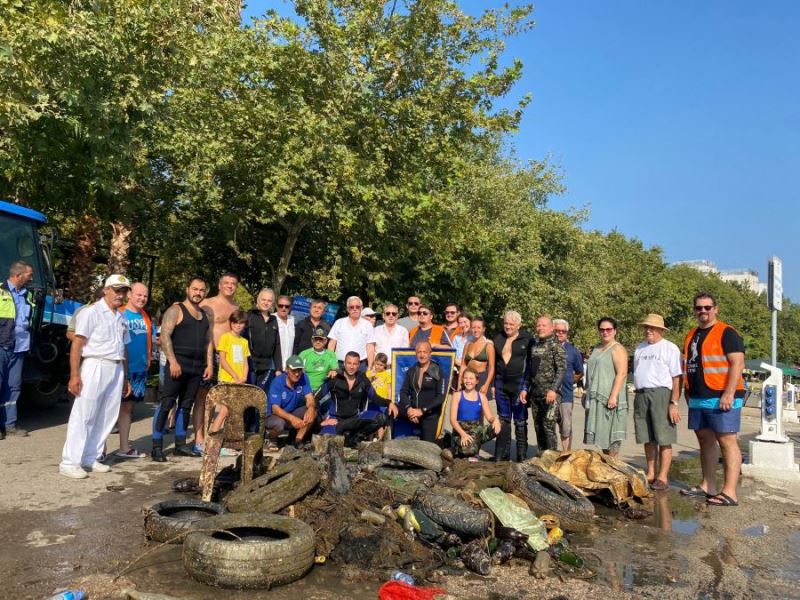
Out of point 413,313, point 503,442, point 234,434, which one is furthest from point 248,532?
point 413,313

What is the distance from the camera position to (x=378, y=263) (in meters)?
16.9

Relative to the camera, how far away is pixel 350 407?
864 cm

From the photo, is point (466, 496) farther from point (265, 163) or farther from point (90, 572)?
point (265, 163)

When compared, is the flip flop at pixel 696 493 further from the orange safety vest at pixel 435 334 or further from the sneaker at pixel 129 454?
the sneaker at pixel 129 454

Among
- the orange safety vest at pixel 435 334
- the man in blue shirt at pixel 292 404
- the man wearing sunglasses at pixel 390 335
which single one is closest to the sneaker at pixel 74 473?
the man in blue shirt at pixel 292 404

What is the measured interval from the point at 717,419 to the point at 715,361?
624mm

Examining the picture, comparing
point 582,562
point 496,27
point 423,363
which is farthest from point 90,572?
point 496,27

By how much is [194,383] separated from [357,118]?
8884mm

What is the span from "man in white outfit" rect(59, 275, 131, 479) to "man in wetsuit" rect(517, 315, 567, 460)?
471 cm

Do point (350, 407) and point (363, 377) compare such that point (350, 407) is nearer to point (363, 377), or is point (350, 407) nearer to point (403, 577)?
point (363, 377)

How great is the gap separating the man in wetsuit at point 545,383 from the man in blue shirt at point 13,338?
6493 millimetres

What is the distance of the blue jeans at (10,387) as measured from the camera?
8648mm

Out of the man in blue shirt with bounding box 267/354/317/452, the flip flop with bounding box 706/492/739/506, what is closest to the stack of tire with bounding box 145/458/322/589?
the man in blue shirt with bounding box 267/354/317/452

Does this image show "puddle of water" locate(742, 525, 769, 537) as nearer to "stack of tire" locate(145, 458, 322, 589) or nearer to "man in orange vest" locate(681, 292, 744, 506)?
"man in orange vest" locate(681, 292, 744, 506)
